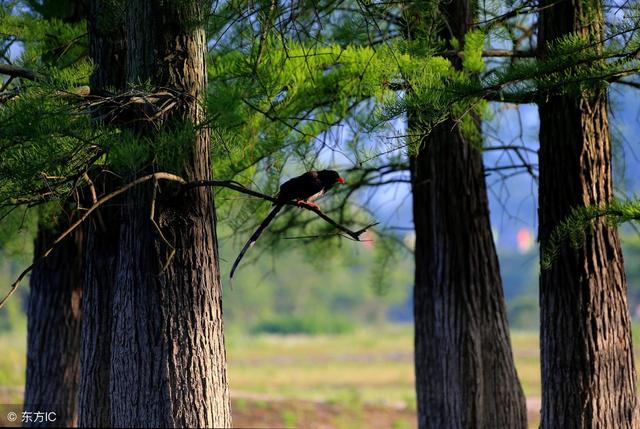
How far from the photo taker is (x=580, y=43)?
4801mm

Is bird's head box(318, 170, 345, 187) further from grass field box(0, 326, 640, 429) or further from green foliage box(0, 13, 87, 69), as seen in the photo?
grass field box(0, 326, 640, 429)

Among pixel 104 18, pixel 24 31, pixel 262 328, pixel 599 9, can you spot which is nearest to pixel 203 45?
pixel 104 18

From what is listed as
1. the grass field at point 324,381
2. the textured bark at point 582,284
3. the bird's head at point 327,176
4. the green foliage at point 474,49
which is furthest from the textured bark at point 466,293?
the grass field at point 324,381

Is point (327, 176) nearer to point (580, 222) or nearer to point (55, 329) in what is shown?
point (580, 222)

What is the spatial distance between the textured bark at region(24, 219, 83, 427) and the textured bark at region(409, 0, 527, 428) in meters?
3.32

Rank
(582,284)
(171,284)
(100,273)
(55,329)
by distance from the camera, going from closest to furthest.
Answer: (171,284), (582,284), (100,273), (55,329)

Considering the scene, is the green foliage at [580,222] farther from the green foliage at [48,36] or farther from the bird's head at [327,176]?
the green foliage at [48,36]

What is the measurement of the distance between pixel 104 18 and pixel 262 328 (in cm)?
5782

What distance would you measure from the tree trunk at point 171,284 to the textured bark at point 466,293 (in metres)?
2.27

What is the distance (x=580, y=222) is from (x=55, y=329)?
4.85 meters

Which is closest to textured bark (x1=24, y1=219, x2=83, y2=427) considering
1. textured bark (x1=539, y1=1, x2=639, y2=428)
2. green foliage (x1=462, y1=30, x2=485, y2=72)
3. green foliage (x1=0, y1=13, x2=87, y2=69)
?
green foliage (x1=0, y1=13, x2=87, y2=69)

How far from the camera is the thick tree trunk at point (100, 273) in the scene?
5.35 metres

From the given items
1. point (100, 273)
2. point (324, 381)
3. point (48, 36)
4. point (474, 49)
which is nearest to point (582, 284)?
point (474, 49)

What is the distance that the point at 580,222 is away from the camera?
4973 mm
